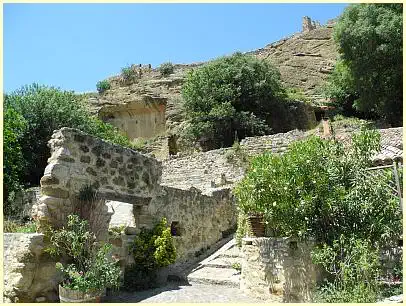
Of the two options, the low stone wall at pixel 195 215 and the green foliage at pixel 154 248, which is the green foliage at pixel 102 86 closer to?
the low stone wall at pixel 195 215

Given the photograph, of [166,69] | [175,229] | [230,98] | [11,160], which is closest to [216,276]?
[175,229]

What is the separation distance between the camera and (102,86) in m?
31.9

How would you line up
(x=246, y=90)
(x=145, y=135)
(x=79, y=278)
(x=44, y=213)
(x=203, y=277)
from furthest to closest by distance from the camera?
(x=145, y=135)
(x=246, y=90)
(x=203, y=277)
(x=44, y=213)
(x=79, y=278)

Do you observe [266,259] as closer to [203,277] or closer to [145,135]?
[203,277]

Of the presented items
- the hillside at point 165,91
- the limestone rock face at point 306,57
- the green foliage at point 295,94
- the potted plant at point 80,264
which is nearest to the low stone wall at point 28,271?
the potted plant at point 80,264

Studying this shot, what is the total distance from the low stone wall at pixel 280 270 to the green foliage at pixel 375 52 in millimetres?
13811

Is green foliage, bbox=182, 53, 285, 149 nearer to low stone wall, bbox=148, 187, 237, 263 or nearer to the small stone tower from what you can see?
low stone wall, bbox=148, 187, 237, 263

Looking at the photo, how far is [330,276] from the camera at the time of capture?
6988mm

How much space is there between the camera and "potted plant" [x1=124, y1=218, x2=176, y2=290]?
818cm

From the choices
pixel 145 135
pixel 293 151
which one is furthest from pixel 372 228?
pixel 145 135

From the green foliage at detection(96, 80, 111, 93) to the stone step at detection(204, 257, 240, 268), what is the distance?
949 inches

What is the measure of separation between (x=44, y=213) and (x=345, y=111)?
69.2 feet

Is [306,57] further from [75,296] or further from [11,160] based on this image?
[75,296]

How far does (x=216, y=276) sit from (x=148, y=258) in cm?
190
